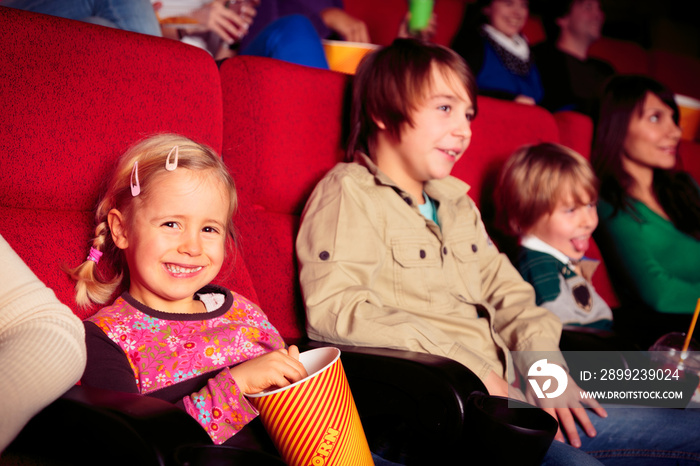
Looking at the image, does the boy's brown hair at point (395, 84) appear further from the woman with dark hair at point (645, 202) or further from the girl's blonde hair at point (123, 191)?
the woman with dark hair at point (645, 202)

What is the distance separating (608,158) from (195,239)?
63.5 inches

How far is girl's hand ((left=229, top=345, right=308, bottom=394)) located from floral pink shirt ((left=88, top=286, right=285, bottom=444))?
24mm

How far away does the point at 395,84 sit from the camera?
1313mm

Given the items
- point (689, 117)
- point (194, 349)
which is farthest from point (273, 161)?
point (689, 117)

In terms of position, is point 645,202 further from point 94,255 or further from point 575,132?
point 94,255

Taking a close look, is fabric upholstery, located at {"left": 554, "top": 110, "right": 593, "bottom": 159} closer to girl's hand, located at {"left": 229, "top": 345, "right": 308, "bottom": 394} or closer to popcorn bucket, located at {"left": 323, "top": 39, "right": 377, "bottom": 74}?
popcorn bucket, located at {"left": 323, "top": 39, "right": 377, "bottom": 74}

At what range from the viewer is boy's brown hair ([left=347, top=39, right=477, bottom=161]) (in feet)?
4.26

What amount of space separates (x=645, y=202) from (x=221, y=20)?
5.10ft

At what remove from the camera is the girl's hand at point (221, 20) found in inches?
71.0

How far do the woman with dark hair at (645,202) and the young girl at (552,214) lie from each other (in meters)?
0.28

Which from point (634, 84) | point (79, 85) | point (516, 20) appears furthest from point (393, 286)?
point (516, 20)

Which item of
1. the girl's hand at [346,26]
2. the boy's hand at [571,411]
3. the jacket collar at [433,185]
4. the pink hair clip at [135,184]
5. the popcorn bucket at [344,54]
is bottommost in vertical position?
the boy's hand at [571,411]

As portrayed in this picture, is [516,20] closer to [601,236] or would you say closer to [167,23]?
[601,236]

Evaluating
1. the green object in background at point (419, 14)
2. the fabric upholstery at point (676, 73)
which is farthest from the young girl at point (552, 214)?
the fabric upholstery at point (676, 73)
